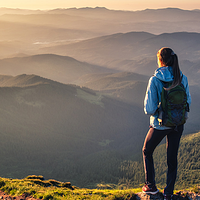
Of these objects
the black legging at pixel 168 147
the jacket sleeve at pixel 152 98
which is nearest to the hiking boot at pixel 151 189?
the black legging at pixel 168 147

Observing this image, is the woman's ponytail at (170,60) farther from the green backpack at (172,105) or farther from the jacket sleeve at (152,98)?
the jacket sleeve at (152,98)

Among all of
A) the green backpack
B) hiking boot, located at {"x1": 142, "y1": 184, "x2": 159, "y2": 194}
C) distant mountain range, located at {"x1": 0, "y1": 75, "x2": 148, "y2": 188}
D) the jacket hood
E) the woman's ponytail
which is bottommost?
distant mountain range, located at {"x1": 0, "y1": 75, "x2": 148, "y2": 188}

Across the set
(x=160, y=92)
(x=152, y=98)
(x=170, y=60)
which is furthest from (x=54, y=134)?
(x=170, y=60)

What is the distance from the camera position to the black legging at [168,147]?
8152 mm

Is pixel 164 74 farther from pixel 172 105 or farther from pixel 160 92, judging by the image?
pixel 172 105

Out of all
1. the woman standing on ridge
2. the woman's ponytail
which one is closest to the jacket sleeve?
the woman standing on ridge

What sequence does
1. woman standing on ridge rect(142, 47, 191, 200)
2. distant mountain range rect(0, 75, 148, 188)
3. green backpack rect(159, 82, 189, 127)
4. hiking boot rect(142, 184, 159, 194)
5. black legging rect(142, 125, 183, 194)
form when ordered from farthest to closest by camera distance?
distant mountain range rect(0, 75, 148, 188) → hiking boot rect(142, 184, 159, 194) → black legging rect(142, 125, 183, 194) → woman standing on ridge rect(142, 47, 191, 200) → green backpack rect(159, 82, 189, 127)

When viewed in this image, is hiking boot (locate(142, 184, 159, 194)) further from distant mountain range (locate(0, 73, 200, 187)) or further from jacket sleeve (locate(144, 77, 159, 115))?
distant mountain range (locate(0, 73, 200, 187))

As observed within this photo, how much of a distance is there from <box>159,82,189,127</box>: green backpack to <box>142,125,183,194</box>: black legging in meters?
0.45

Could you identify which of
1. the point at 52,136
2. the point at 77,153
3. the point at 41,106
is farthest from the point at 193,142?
the point at 41,106

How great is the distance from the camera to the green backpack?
7.60m

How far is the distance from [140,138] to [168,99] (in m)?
175

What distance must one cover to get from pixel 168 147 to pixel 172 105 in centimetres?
198

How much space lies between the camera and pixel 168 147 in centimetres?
866
